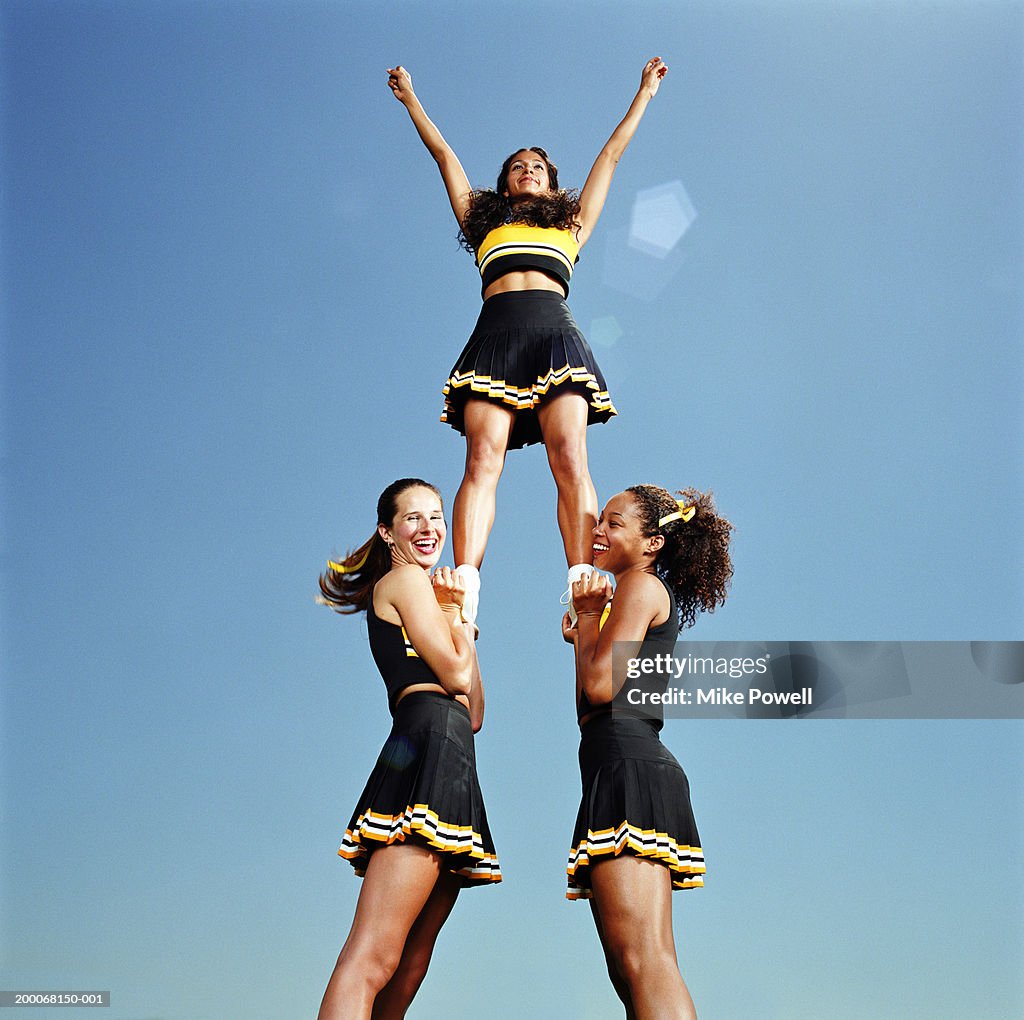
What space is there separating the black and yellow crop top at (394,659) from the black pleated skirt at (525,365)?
216 centimetres

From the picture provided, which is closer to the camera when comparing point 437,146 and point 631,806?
point 631,806

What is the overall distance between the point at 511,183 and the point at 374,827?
467cm

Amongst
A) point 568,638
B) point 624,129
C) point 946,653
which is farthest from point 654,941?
point 624,129

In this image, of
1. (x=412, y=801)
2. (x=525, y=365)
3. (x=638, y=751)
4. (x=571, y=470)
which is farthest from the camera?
(x=525, y=365)

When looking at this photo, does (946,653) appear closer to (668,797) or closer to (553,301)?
(668,797)

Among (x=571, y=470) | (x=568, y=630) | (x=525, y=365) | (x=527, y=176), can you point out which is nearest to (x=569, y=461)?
(x=571, y=470)

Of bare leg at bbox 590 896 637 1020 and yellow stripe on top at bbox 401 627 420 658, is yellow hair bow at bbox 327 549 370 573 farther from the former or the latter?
bare leg at bbox 590 896 637 1020

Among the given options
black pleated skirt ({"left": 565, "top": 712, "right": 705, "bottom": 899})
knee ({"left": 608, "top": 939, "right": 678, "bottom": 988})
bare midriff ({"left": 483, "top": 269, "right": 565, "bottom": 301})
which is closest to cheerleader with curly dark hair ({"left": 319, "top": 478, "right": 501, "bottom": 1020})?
black pleated skirt ({"left": 565, "top": 712, "right": 705, "bottom": 899})

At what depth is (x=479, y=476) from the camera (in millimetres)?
7762

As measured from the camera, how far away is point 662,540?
684 centimetres

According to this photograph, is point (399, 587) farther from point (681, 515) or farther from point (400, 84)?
point (400, 84)

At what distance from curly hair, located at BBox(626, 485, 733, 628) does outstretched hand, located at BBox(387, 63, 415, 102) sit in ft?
12.8

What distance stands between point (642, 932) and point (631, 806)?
0.56 m

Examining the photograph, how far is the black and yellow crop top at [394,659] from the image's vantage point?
611cm
